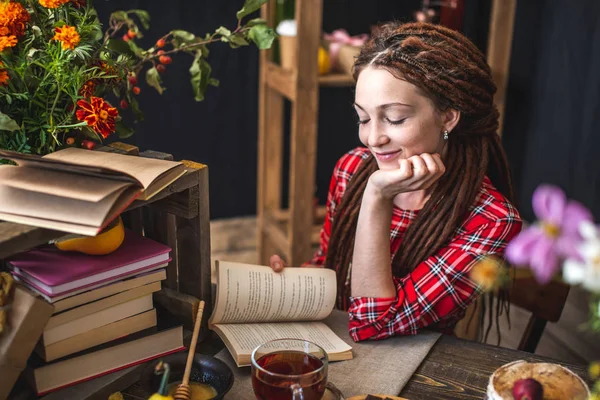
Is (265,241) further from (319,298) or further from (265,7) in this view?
(319,298)

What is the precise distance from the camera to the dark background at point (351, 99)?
236cm

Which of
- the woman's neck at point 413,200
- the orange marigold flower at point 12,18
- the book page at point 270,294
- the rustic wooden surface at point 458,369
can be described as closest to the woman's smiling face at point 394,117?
the woman's neck at point 413,200

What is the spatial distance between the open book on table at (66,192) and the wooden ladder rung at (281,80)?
1.41 m

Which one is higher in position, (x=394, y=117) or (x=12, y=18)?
(x=12, y=18)

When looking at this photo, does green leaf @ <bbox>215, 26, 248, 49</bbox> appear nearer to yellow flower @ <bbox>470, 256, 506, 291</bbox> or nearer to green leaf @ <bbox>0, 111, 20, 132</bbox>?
green leaf @ <bbox>0, 111, 20, 132</bbox>

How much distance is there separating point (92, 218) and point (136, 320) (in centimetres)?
26

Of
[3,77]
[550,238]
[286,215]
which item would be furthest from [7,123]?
[286,215]

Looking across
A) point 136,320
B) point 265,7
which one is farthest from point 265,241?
point 136,320

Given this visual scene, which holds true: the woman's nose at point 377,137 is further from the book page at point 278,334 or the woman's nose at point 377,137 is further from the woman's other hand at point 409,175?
the book page at point 278,334

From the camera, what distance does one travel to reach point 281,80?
7.95 feet

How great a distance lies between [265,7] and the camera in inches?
97.6

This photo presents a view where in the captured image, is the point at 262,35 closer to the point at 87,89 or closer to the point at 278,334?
the point at 87,89

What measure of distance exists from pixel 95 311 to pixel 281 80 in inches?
62.1

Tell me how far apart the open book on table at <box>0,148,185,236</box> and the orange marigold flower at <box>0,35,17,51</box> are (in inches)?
6.7
